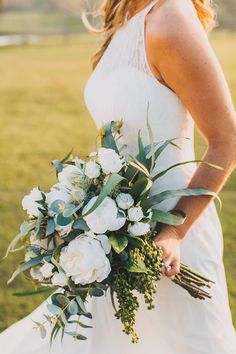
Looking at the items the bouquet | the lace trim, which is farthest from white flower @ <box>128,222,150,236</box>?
the lace trim

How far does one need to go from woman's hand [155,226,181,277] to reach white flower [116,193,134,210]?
19cm

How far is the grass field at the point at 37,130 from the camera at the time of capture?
6.25m

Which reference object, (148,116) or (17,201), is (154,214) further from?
(17,201)

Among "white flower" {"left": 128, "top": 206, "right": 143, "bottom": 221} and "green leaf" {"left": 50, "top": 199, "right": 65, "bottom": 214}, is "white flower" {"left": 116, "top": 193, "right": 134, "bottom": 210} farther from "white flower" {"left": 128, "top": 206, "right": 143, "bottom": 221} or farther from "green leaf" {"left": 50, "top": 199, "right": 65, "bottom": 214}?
"green leaf" {"left": 50, "top": 199, "right": 65, "bottom": 214}

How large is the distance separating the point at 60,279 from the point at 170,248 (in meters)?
0.41

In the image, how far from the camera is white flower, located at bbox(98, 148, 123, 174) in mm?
2533

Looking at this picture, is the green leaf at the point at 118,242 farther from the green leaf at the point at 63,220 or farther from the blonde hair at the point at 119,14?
the blonde hair at the point at 119,14

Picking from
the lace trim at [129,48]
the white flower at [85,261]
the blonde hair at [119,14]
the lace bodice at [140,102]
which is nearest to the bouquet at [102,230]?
the white flower at [85,261]

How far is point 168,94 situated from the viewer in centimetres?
270

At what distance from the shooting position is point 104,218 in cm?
247

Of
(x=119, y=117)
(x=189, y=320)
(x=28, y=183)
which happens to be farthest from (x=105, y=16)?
(x=28, y=183)

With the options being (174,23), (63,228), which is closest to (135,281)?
(63,228)

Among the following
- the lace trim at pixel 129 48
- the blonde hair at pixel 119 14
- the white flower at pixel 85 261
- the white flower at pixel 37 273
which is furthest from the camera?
the blonde hair at pixel 119 14

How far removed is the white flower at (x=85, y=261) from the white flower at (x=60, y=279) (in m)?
0.04
